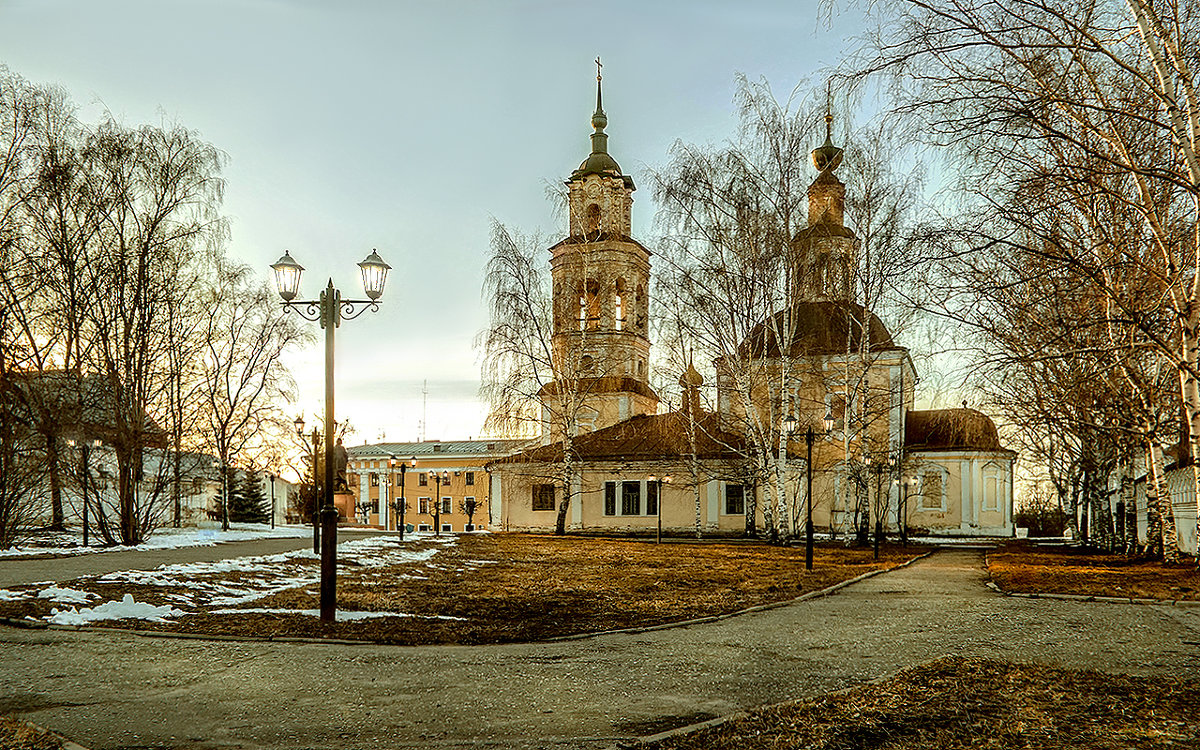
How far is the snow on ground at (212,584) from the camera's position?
9.33 metres

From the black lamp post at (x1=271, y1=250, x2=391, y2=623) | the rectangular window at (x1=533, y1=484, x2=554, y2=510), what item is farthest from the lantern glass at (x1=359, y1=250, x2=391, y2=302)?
the rectangular window at (x1=533, y1=484, x2=554, y2=510)

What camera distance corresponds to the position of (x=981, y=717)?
5.12 metres

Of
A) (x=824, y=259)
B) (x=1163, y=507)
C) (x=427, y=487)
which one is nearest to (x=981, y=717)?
(x=1163, y=507)

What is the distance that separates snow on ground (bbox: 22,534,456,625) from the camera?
9328mm

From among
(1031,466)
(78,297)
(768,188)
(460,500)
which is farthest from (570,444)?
(460,500)

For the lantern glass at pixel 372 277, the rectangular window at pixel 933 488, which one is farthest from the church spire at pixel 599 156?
the lantern glass at pixel 372 277

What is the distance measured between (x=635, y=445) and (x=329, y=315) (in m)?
29.9

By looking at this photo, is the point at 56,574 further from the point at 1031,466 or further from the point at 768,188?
the point at 1031,466

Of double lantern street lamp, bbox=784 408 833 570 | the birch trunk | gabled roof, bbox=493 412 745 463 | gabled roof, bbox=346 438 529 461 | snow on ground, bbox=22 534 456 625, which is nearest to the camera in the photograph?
snow on ground, bbox=22 534 456 625

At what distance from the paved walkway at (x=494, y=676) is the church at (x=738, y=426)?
16.2m

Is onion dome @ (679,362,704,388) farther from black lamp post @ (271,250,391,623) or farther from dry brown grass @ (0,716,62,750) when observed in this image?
dry brown grass @ (0,716,62,750)

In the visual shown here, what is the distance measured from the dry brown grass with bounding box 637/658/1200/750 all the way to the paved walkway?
20.0 inches

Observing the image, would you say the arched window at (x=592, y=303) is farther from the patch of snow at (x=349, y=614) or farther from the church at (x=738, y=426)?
the patch of snow at (x=349, y=614)

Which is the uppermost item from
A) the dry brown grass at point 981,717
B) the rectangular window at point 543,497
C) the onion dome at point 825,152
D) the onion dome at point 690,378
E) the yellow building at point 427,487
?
the onion dome at point 825,152
